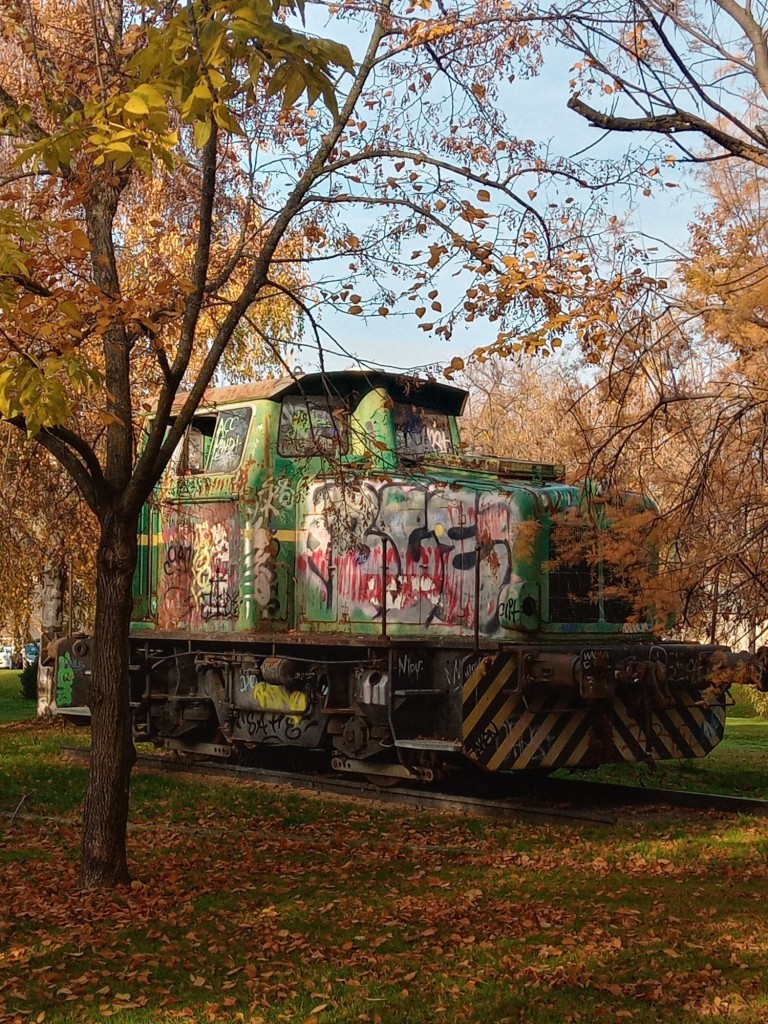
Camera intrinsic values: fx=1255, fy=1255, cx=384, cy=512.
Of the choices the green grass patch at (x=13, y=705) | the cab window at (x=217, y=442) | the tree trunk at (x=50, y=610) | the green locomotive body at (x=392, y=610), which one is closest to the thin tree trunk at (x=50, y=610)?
the tree trunk at (x=50, y=610)

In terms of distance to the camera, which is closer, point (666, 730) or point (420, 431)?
point (666, 730)

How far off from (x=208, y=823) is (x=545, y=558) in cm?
371

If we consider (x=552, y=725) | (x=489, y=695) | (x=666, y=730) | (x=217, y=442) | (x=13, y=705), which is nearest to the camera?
(x=489, y=695)

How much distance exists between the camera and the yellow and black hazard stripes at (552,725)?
35.4 ft

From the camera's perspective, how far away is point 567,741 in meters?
11.3

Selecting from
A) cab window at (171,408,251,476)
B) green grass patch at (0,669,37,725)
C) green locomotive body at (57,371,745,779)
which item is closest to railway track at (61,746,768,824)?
green locomotive body at (57,371,745,779)

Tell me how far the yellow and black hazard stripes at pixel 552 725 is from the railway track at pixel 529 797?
395 mm

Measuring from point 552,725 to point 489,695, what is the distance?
79 cm

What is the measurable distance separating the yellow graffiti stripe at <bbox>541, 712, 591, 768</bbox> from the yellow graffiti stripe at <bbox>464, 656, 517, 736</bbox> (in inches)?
32.1

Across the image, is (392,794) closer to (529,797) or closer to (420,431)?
(529,797)

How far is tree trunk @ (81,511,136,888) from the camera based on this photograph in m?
8.14

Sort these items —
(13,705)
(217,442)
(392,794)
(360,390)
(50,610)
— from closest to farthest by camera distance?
(392,794) → (360,390) → (217,442) → (50,610) → (13,705)

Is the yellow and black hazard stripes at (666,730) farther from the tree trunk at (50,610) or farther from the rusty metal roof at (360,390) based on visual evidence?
the tree trunk at (50,610)

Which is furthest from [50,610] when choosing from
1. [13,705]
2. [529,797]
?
[529,797]
